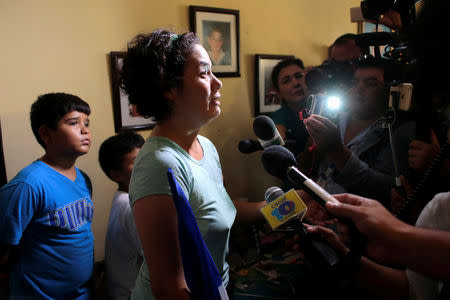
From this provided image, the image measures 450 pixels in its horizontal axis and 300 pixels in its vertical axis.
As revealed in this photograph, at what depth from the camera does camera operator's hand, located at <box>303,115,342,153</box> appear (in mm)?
831

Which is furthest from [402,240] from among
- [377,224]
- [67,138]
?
[67,138]

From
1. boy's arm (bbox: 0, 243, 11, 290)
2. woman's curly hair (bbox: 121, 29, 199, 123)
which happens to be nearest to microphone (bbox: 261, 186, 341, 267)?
woman's curly hair (bbox: 121, 29, 199, 123)

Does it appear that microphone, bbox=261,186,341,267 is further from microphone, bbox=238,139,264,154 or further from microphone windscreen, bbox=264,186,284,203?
microphone, bbox=238,139,264,154

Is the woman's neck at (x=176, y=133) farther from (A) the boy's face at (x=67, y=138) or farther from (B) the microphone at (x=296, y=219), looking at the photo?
(A) the boy's face at (x=67, y=138)

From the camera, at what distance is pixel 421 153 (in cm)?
76

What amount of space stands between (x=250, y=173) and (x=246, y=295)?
26.9 inches

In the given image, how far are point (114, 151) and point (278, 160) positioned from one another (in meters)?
0.96

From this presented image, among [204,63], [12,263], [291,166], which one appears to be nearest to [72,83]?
[12,263]

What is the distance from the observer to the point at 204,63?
33.9 inches

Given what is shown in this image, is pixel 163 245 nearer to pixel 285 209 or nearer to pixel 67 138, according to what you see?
pixel 285 209

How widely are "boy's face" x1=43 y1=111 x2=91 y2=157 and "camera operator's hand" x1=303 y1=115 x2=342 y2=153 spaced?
93cm

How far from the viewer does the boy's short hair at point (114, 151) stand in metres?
1.45

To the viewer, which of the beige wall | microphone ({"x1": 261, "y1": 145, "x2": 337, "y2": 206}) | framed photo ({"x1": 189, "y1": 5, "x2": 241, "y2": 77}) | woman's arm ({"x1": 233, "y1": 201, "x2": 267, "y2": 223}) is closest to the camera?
microphone ({"x1": 261, "y1": 145, "x2": 337, "y2": 206})

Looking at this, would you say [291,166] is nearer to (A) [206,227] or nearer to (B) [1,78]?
(A) [206,227]
